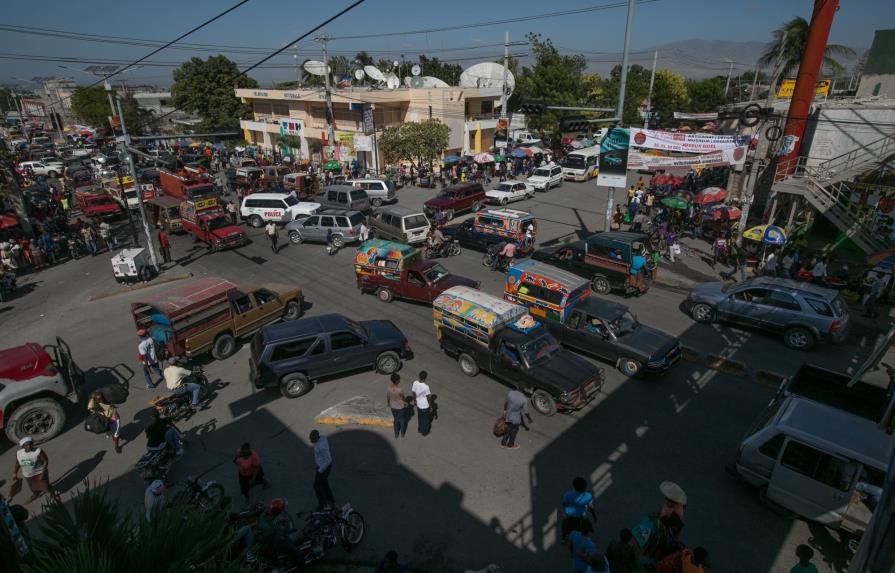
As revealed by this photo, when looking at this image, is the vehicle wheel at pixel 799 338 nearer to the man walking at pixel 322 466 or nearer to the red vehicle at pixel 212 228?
the man walking at pixel 322 466

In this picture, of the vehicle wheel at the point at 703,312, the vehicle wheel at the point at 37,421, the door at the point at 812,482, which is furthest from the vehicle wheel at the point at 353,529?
the vehicle wheel at the point at 703,312

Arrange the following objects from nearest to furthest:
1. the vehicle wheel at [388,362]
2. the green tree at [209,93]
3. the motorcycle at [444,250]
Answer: the vehicle wheel at [388,362] < the motorcycle at [444,250] < the green tree at [209,93]

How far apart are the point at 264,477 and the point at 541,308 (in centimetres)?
862

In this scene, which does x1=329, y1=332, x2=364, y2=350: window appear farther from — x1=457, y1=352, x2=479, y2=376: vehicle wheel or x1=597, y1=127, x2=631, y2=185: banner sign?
x1=597, y1=127, x2=631, y2=185: banner sign

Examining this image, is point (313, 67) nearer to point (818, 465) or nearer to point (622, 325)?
point (622, 325)

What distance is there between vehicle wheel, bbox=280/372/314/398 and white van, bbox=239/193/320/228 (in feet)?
54.8

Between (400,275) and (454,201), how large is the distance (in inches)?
525

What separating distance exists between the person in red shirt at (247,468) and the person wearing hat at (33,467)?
373 centimetres

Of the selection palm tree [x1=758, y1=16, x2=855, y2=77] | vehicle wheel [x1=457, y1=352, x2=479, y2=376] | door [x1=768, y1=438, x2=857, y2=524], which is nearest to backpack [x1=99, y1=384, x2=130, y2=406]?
vehicle wheel [x1=457, y1=352, x2=479, y2=376]

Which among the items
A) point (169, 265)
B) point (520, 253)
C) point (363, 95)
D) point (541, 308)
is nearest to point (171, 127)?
point (363, 95)

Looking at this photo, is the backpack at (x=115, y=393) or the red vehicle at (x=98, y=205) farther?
the red vehicle at (x=98, y=205)

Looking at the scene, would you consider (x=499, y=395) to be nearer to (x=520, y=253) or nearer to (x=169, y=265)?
(x=520, y=253)

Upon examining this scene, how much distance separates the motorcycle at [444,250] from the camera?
73.7 feet

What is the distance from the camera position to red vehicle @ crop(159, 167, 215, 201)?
96.1ft
